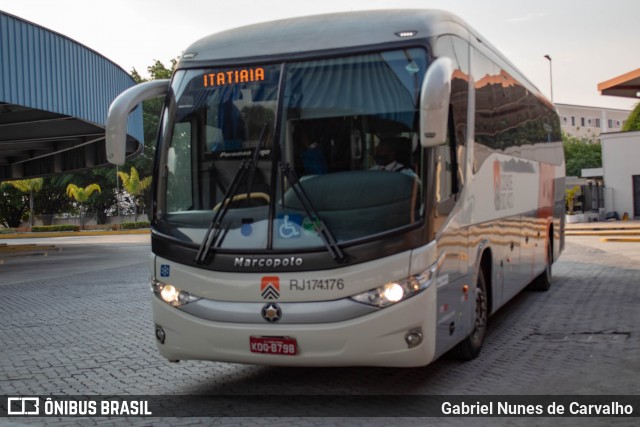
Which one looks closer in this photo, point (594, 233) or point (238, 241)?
point (238, 241)

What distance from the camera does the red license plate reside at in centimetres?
615

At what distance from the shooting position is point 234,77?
6785mm

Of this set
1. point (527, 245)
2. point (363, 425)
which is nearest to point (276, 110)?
point (363, 425)

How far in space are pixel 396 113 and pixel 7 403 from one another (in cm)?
409

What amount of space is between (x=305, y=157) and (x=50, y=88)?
1577 cm

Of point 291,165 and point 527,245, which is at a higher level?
point 291,165

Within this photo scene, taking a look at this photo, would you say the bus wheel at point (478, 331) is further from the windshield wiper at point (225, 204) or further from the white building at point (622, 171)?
the white building at point (622, 171)

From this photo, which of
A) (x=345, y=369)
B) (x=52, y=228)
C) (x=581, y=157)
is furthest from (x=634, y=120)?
(x=345, y=369)

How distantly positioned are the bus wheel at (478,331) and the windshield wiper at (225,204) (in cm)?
278

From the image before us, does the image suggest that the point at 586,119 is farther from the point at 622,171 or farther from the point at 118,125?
the point at 118,125

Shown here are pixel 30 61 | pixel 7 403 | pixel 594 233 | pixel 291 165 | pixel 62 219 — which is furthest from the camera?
pixel 62 219

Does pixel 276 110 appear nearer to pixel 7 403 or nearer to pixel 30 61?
pixel 7 403

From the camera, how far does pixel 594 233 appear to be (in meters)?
31.2

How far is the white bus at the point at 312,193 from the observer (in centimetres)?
612
